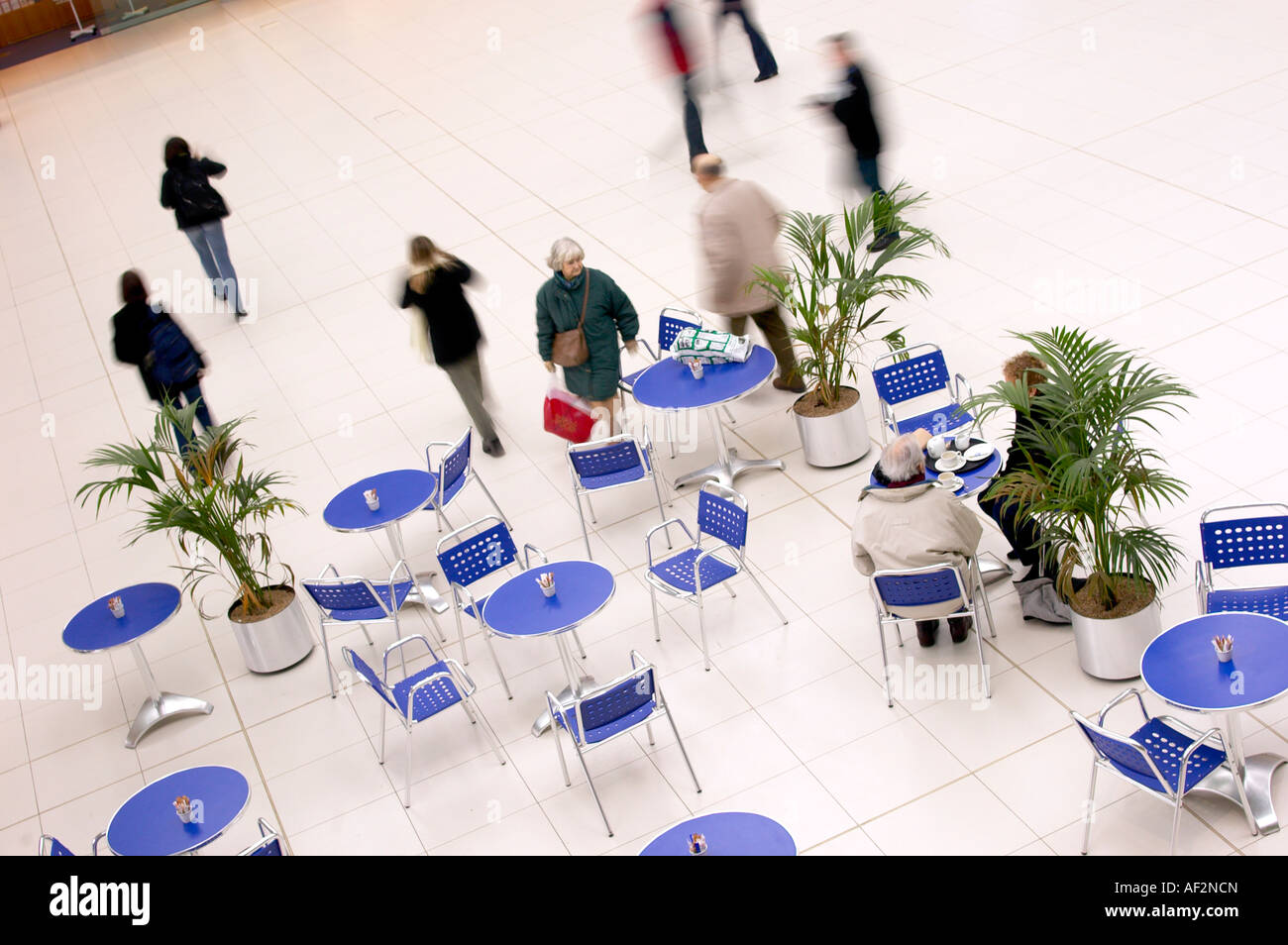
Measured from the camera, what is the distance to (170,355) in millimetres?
8555

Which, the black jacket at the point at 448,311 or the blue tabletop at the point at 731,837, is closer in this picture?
the blue tabletop at the point at 731,837

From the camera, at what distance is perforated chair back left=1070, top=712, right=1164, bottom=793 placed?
15.5 feet

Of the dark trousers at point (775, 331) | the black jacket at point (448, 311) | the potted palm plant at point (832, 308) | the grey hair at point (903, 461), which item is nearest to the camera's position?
the grey hair at point (903, 461)

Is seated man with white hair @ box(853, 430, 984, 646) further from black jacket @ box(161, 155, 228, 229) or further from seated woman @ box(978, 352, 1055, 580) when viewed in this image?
black jacket @ box(161, 155, 228, 229)

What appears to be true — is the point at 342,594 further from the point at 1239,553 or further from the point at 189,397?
the point at 1239,553

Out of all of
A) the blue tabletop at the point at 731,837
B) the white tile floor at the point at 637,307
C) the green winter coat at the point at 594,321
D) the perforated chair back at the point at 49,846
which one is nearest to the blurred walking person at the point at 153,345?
the white tile floor at the point at 637,307

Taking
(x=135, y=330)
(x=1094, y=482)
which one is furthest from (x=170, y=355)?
(x=1094, y=482)

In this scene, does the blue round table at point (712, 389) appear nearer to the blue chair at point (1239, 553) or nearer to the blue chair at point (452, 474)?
the blue chair at point (452, 474)

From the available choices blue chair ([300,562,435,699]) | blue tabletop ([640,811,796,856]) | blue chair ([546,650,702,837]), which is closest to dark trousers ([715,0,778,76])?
blue chair ([300,562,435,699])

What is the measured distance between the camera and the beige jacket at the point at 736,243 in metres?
7.91

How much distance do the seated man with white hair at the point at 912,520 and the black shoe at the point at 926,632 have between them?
1.01 feet

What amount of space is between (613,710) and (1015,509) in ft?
7.44

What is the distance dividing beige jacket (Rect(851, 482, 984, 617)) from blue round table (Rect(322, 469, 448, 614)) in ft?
8.35
